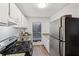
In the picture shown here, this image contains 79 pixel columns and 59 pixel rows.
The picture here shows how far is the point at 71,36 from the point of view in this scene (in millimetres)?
1480

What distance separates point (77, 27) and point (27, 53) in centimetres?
92

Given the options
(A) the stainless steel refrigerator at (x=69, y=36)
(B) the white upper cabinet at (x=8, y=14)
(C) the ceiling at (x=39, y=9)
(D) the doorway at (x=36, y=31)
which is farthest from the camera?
(D) the doorway at (x=36, y=31)

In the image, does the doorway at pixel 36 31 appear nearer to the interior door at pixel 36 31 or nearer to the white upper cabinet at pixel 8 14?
the interior door at pixel 36 31

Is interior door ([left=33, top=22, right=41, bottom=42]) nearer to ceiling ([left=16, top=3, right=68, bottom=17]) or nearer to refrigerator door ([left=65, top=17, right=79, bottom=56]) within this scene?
ceiling ([left=16, top=3, right=68, bottom=17])

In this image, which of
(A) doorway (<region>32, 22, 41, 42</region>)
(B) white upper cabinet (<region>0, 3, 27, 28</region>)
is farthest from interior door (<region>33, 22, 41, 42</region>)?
(B) white upper cabinet (<region>0, 3, 27, 28</region>)

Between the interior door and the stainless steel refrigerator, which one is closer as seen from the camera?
the stainless steel refrigerator

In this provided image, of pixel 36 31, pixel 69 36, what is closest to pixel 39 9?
pixel 69 36

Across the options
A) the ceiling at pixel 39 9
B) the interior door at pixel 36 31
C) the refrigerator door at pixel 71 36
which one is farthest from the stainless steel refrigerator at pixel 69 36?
the interior door at pixel 36 31

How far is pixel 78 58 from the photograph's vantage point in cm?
53

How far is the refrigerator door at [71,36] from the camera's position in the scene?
4.81 ft

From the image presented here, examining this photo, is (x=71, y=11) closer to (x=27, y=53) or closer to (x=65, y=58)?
(x=27, y=53)

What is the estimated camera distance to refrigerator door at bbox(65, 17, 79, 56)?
1466 mm

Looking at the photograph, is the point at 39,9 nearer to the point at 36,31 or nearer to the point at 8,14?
the point at 8,14

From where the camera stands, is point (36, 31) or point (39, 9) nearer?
point (39, 9)
